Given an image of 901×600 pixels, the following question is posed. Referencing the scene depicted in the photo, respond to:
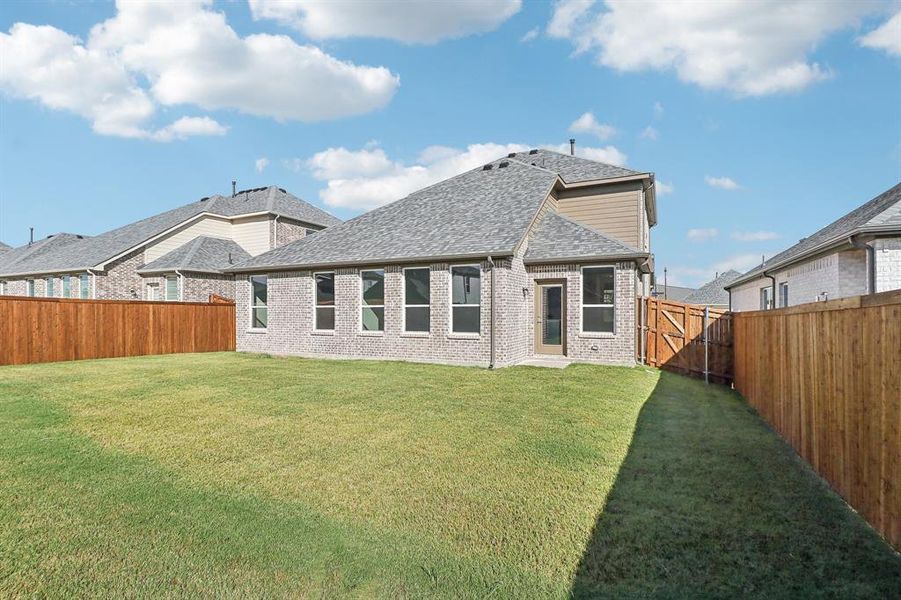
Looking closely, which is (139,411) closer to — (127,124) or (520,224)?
(520,224)

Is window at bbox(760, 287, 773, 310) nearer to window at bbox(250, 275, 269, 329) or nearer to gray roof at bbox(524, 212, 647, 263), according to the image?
gray roof at bbox(524, 212, 647, 263)

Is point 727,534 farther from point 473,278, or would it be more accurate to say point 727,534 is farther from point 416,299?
point 416,299

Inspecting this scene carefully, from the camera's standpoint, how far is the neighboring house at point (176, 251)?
21688 mm

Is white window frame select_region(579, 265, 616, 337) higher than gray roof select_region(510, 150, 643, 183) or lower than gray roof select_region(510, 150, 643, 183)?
lower

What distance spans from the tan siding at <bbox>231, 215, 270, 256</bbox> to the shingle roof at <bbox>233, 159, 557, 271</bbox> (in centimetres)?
921

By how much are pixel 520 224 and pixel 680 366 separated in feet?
18.9

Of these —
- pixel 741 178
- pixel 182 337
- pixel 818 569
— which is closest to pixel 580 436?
pixel 818 569

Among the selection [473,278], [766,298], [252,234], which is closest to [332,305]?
[473,278]

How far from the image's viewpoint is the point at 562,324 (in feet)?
42.1

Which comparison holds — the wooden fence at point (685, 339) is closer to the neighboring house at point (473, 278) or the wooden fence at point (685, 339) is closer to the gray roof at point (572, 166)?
the neighboring house at point (473, 278)

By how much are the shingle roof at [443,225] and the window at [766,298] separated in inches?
408

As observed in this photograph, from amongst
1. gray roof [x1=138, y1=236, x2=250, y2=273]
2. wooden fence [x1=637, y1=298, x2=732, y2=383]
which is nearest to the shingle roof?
wooden fence [x1=637, y1=298, x2=732, y2=383]

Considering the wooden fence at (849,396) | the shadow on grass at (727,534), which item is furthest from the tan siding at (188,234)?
the wooden fence at (849,396)

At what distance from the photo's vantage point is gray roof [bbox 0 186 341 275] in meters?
23.6
